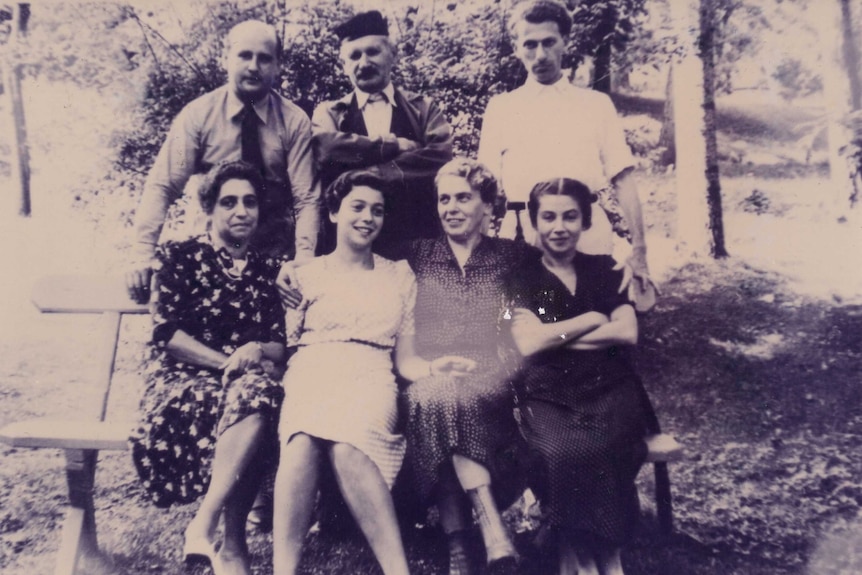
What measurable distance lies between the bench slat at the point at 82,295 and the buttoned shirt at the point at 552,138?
4.71ft

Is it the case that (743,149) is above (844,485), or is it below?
above

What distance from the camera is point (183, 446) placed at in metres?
2.05

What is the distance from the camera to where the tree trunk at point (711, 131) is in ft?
7.79

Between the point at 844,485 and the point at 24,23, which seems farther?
the point at 24,23

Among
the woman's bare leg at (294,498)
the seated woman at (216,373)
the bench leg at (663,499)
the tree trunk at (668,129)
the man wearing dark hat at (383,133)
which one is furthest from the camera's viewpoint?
the tree trunk at (668,129)

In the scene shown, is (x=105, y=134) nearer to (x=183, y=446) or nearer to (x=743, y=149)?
(x=183, y=446)

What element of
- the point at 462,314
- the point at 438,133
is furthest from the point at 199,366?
the point at 438,133

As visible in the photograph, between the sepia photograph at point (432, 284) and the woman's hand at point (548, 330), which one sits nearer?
the sepia photograph at point (432, 284)

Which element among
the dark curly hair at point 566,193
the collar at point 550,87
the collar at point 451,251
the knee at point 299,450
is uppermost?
the collar at point 550,87

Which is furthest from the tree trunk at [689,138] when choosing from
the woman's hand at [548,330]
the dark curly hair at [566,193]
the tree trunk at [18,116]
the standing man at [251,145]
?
the tree trunk at [18,116]

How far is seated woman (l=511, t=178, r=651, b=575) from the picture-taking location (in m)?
1.91

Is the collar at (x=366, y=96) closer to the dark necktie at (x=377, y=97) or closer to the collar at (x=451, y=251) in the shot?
the dark necktie at (x=377, y=97)

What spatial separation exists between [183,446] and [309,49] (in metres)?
1.49

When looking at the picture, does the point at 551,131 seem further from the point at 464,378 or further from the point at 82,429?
the point at 82,429
